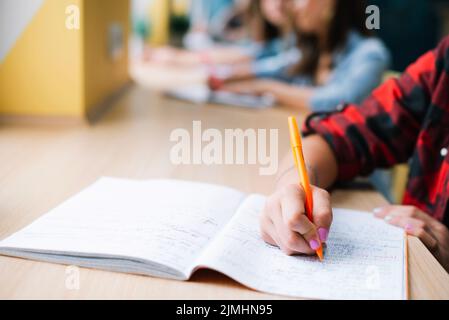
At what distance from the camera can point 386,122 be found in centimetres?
105

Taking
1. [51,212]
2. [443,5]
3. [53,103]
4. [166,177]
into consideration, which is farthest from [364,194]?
[443,5]

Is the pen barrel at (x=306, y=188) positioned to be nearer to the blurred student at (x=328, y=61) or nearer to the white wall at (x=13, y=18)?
the white wall at (x=13, y=18)

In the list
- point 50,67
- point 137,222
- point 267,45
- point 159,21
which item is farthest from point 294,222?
point 159,21

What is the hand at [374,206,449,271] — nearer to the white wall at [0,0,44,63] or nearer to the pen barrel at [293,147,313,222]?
the pen barrel at [293,147,313,222]

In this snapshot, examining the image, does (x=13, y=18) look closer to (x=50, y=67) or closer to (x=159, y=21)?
(x=50, y=67)

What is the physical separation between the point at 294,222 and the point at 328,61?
153 cm

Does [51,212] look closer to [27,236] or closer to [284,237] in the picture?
[27,236]

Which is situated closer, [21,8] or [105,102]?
[21,8]

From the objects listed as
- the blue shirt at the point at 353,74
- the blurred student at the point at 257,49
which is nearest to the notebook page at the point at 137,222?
the blue shirt at the point at 353,74

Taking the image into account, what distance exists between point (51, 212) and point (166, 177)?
258 mm

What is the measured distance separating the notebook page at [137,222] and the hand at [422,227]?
8.5 inches

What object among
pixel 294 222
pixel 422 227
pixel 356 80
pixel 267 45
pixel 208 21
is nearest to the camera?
pixel 294 222

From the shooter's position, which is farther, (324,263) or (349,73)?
(349,73)

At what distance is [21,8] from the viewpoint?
3.97 feet
